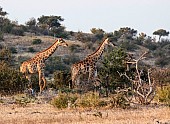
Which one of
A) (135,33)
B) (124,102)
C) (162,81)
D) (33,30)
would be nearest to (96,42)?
(33,30)

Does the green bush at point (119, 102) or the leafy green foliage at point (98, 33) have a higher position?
the leafy green foliage at point (98, 33)

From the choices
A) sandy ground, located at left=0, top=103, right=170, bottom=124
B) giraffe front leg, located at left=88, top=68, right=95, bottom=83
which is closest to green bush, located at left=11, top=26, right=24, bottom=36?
giraffe front leg, located at left=88, top=68, right=95, bottom=83

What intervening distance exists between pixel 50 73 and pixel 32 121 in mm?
28829

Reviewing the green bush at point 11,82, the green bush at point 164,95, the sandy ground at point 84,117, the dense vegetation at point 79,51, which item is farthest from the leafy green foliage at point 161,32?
the sandy ground at point 84,117

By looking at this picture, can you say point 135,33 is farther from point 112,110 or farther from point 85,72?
point 112,110

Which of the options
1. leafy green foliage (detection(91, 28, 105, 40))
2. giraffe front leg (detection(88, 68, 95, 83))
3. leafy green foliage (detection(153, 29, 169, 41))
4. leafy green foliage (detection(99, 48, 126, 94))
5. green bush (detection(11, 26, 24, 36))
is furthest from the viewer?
leafy green foliage (detection(153, 29, 169, 41))

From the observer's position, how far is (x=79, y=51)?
52.0 meters

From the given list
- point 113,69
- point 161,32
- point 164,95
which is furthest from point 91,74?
point 161,32

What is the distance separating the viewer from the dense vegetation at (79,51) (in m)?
22.9

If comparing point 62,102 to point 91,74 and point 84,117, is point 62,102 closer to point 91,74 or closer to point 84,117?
point 84,117

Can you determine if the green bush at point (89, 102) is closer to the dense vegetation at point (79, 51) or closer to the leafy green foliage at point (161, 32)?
the dense vegetation at point (79, 51)

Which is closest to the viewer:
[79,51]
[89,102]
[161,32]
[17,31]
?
[89,102]

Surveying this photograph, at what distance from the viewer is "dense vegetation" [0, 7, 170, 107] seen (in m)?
22.9

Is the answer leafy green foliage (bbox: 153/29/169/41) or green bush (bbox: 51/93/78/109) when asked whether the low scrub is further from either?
leafy green foliage (bbox: 153/29/169/41)
